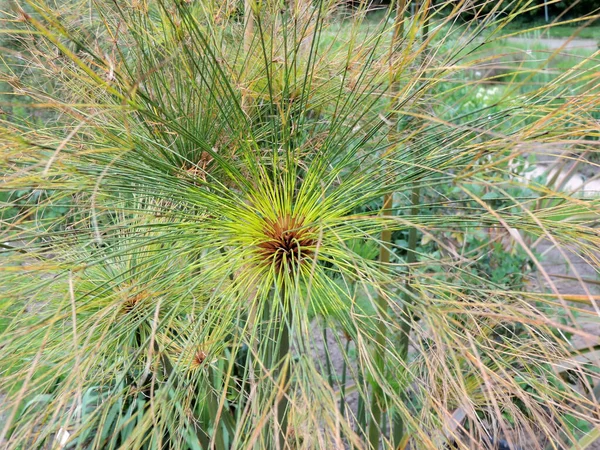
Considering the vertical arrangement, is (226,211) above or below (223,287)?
above

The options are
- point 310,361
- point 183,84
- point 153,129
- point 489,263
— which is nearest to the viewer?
point 310,361

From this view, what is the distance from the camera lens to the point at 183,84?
2.80 ft

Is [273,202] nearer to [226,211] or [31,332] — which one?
[226,211]

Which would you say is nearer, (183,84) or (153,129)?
(153,129)

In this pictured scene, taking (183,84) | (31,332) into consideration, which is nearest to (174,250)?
(31,332)

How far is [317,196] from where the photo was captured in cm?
69

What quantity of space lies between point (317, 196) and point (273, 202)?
0.20 ft

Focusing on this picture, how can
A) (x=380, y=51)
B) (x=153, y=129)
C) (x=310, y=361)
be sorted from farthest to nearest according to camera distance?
(x=380, y=51)
(x=153, y=129)
(x=310, y=361)

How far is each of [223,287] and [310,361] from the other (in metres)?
0.24

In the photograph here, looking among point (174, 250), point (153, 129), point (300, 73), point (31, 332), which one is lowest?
point (31, 332)

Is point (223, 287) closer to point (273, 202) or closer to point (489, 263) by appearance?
point (273, 202)

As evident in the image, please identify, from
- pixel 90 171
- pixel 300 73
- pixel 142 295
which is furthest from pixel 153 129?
pixel 300 73

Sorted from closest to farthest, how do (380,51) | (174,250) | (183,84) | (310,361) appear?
(310,361) → (174,250) → (183,84) → (380,51)

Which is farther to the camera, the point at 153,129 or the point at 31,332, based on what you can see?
the point at 153,129
